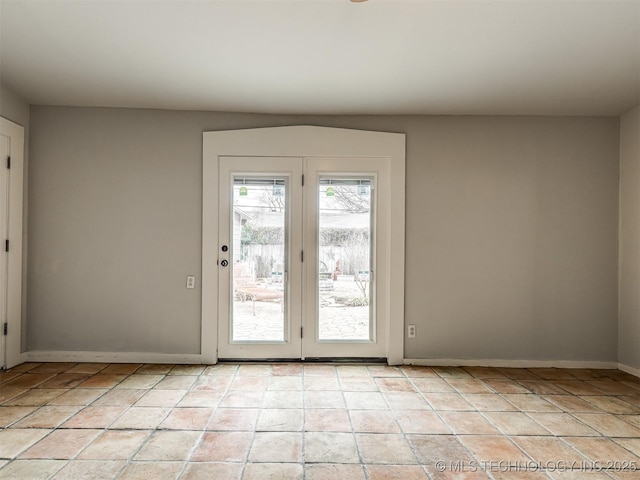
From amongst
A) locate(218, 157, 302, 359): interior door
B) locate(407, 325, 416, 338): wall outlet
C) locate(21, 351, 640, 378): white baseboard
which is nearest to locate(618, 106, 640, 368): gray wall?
locate(21, 351, 640, 378): white baseboard

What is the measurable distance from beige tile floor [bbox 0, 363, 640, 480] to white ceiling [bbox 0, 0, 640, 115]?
2386 mm

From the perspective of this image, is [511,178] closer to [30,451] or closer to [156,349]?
[156,349]

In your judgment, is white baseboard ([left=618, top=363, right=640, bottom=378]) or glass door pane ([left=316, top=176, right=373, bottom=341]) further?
glass door pane ([left=316, top=176, right=373, bottom=341])

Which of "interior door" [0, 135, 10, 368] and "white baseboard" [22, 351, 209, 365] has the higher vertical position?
"interior door" [0, 135, 10, 368]

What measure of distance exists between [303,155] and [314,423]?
2340mm

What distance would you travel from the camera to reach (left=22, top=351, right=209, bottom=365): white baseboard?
3.78 meters

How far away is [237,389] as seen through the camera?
10.4ft

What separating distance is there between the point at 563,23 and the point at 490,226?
1925mm

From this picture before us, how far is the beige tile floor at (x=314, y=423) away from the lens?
2.07 m

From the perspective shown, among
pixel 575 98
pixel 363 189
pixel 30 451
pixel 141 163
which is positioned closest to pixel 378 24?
pixel 363 189

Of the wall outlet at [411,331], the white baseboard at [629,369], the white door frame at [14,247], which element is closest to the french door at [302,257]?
the wall outlet at [411,331]

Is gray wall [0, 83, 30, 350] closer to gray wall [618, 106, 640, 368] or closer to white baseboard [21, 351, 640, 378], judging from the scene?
white baseboard [21, 351, 640, 378]

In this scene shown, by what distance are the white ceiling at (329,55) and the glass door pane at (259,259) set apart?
2.53 ft

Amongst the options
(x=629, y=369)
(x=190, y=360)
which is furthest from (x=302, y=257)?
(x=629, y=369)
